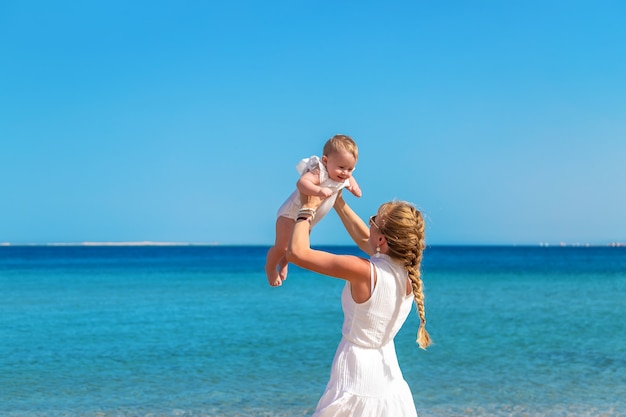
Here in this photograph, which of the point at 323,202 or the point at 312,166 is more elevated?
the point at 312,166

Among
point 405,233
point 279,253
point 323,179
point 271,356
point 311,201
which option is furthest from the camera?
point 271,356

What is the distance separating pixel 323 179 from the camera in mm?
3281

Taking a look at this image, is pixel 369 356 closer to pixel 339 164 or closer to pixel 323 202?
pixel 323 202

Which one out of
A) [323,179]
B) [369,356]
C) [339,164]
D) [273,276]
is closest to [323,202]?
[323,179]

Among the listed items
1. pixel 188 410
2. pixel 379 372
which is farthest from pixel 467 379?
pixel 379 372

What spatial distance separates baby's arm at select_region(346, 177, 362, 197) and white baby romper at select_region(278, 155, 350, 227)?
2.0 inches

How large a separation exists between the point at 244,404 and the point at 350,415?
5.02m

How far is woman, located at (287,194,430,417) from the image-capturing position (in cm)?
304

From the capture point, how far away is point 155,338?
13000mm

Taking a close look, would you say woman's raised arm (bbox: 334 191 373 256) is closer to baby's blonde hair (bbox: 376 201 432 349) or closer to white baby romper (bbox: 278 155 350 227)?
white baby romper (bbox: 278 155 350 227)

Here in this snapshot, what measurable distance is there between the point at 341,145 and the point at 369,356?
3.24 ft

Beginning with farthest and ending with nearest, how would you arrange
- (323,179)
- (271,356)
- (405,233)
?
(271,356), (323,179), (405,233)

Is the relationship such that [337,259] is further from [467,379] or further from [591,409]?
[467,379]

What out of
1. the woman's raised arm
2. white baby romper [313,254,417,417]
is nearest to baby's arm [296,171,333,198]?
the woman's raised arm
